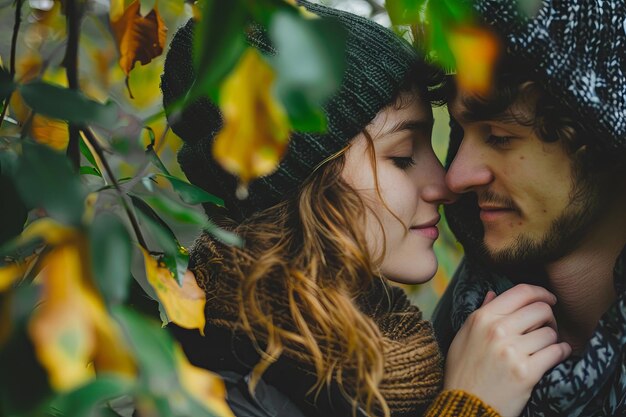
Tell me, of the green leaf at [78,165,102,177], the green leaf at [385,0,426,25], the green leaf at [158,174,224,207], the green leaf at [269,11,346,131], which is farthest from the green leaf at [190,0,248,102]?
the green leaf at [78,165,102,177]

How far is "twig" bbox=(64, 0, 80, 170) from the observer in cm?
88

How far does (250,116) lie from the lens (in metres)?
0.65

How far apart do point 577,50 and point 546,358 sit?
63 centimetres

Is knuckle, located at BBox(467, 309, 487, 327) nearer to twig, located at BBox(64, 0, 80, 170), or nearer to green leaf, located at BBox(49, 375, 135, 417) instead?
twig, located at BBox(64, 0, 80, 170)

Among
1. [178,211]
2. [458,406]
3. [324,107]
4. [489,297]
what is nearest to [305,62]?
[178,211]

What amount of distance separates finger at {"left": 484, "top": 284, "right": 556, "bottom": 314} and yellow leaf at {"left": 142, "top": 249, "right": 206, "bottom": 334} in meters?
0.87

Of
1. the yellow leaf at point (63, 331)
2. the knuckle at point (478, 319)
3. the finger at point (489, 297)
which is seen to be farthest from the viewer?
the finger at point (489, 297)

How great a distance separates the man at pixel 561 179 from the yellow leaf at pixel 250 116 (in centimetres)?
84

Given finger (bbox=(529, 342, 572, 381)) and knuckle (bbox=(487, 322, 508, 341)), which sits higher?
finger (bbox=(529, 342, 572, 381))

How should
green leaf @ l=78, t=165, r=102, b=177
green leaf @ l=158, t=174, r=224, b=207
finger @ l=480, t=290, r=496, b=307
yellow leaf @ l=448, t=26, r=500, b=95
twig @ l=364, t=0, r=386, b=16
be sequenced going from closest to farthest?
yellow leaf @ l=448, t=26, r=500, b=95 < green leaf @ l=158, t=174, r=224, b=207 < green leaf @ l=78, t=165, r=102, b=177 < finger @ l=480, t=290, r=496, b=307 < twig @ l=364, t=0, r=386, b=16

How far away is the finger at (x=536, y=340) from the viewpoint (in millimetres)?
1593

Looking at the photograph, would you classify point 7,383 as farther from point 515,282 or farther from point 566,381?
point 515,282

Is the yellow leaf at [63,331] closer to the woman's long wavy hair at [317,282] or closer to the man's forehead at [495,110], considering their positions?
the woman's long wavy hair at [317,282]

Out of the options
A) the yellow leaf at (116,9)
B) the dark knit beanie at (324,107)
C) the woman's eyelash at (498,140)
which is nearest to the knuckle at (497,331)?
the woman's eyelash at (498,140)
